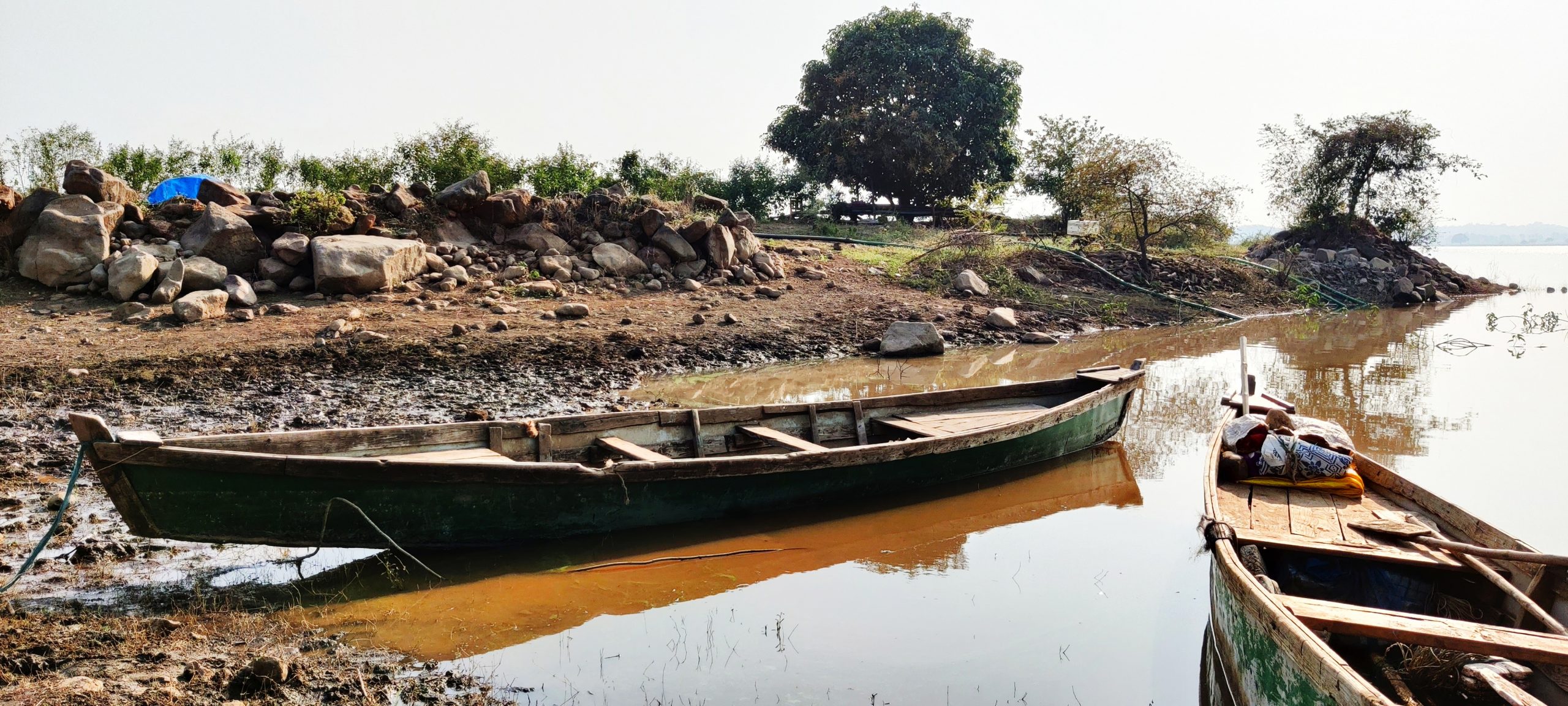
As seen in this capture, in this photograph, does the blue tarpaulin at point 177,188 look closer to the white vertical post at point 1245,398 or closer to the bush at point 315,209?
the bush at point 315,209

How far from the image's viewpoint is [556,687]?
4.66 m

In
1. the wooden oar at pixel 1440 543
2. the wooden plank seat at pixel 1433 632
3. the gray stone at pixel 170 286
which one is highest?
the gray stone at pixel 170 286

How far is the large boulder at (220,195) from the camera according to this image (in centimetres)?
1427

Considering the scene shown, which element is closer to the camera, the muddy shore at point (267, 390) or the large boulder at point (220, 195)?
the muddy shore at point (267, 390)

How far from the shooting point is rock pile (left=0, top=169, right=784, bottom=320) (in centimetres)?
1229

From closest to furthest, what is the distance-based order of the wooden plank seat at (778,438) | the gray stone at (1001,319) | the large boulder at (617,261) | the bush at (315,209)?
the wooden plank seat at (778,438) < the bush at (315,209) < the large boulder at (617,261) < the gray stone at (1001,319)

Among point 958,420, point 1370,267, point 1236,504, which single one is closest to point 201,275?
point 958,420

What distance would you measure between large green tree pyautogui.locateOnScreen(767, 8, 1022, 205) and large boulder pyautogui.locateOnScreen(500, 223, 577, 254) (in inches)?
563

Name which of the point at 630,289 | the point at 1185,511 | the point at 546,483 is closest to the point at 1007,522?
the point at 1185,511

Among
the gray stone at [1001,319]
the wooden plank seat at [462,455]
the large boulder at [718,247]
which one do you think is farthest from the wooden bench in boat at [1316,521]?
the large boulder at [718,247]

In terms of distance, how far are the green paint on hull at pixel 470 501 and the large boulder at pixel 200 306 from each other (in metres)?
7.53

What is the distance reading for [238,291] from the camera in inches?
485

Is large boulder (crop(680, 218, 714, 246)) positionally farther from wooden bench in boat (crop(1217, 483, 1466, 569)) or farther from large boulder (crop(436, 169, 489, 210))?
wooden bench in boat (crop(1217, 483, 1466, 569))

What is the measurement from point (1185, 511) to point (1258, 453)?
190 cm
